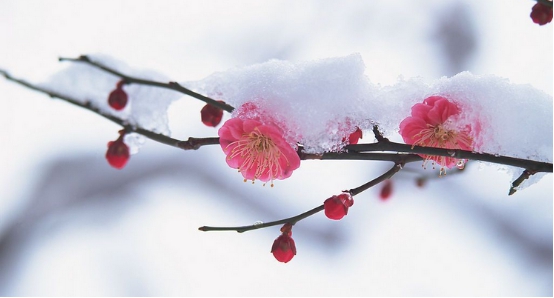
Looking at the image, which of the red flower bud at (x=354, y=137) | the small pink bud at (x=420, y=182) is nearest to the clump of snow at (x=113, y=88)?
the red flower bud at (x=354, y=137)

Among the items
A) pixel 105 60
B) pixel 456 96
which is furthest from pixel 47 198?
pixel 456 96

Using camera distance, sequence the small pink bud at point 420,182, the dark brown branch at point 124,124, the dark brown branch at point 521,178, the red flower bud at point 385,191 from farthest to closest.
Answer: the red flower bud at point 385,191, the small pink bud at point 420,182, the dark brown branch at point 521,178, the dark brown branch at point 124,124

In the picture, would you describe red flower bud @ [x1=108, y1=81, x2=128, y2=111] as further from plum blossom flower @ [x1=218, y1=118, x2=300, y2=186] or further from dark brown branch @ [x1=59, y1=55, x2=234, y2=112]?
plum blossom flower @ [x1=218, y1=118, x2=300, y2=186]

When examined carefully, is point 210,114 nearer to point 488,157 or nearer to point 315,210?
point 315,210

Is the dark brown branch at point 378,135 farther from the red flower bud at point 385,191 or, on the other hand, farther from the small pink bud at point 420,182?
the red flower bud at point 385,191

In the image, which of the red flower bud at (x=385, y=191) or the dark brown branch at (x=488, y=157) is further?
the red flower bud at (x=385, y=191)

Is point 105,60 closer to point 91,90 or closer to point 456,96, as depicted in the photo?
point 91,90

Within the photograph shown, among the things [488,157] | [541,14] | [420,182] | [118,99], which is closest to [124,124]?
[118,99]
